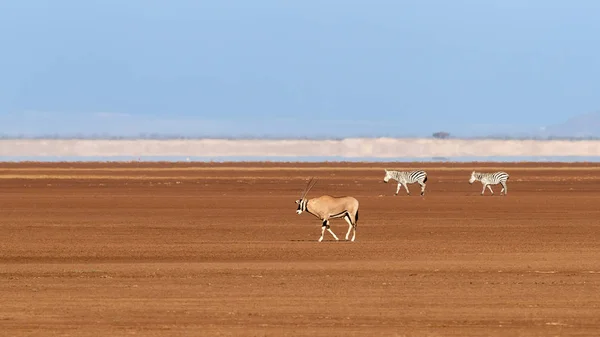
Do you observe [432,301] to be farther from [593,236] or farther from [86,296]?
[593,236]

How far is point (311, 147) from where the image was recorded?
358ft

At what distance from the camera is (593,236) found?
2242cm

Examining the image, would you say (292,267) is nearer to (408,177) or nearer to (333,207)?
(333,207)

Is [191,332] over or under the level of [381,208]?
under

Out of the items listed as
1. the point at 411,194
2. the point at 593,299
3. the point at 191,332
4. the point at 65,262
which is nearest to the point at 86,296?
the point at 191,332

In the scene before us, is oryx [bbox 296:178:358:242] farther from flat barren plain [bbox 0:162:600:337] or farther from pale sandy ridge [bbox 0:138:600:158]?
pale sandy ridge [bbox 0:138:600:158]

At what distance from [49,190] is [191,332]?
27817 mm

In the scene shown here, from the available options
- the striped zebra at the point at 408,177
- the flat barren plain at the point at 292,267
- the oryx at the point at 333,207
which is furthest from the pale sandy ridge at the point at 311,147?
the oryx at the point at 333,207

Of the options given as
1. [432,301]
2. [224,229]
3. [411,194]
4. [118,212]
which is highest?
[411,194]

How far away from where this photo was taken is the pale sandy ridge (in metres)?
102

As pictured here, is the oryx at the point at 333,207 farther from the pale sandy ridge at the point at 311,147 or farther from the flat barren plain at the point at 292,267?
the pale sandy ridge at the point at 311,147

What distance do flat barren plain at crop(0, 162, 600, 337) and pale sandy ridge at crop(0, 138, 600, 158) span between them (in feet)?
221

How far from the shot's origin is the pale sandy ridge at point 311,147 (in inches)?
4033

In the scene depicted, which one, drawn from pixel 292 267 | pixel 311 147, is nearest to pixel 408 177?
pixel 292 267
